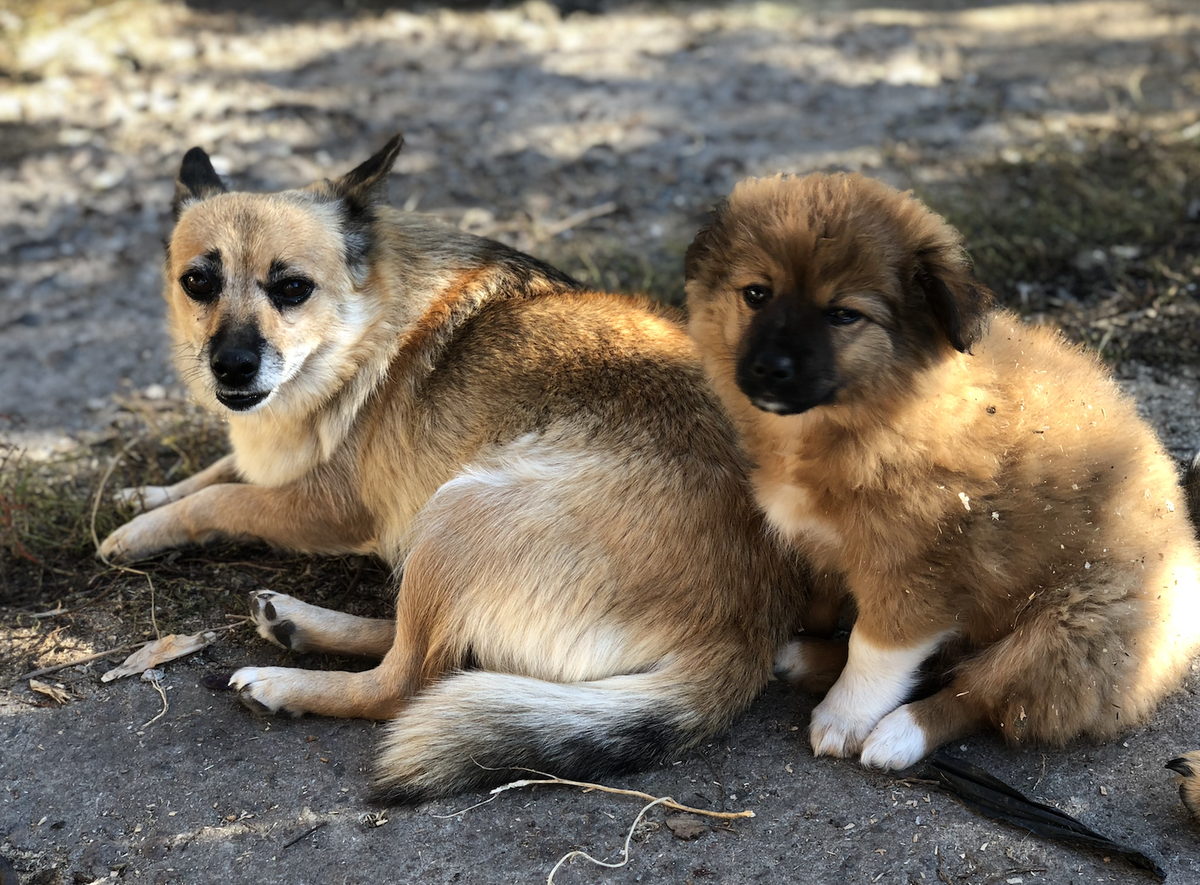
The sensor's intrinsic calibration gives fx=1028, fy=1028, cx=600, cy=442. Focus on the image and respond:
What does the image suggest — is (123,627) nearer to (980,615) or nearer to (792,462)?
(792,462)

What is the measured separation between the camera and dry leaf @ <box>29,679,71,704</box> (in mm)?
3416

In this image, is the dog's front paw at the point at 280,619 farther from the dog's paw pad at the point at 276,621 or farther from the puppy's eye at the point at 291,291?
the puppy's eye at the point at 291,291

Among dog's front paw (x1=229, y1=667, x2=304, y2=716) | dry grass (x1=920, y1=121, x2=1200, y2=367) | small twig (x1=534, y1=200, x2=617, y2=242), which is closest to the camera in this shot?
dog's front paw (x1=229, y1=667, x2=304, y2=716)

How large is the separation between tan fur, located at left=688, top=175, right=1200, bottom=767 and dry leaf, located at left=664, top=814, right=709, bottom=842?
0.44m

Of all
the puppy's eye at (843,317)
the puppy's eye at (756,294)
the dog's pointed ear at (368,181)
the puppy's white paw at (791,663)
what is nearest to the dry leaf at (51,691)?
the dog's pointed ear at (368,181)

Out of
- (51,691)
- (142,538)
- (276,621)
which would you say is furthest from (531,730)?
(142,538)

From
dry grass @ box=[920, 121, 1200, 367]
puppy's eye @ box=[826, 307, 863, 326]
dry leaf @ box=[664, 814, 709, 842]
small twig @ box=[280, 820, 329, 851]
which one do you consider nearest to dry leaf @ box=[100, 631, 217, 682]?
small twig @ box=[280, 820, 329, 851]

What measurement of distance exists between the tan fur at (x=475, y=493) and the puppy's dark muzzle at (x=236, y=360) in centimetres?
3

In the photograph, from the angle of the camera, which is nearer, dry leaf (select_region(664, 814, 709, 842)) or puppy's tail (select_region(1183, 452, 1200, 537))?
dry leaf (select_region(664, 814, 709, 842))

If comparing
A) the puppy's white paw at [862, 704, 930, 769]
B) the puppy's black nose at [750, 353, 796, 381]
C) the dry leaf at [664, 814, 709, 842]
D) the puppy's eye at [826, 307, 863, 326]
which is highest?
the puppy's eye at [826, 307, 863, 326]

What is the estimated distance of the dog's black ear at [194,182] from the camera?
397 centimetres

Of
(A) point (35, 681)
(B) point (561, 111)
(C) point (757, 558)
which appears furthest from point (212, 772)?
(B) point (561, 111)

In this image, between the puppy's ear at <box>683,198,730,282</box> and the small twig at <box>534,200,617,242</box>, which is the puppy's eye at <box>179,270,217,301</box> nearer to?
the puppy's ear at <box>683,198,730,282</box>

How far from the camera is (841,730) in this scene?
9.87 ft
